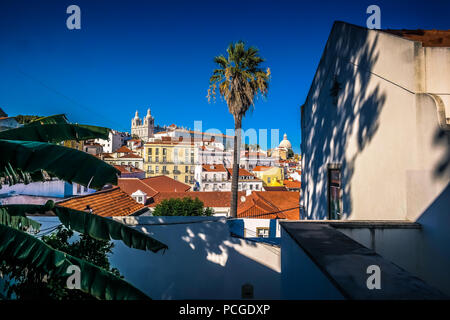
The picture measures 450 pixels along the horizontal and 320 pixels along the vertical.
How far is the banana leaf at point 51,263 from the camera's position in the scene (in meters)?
2.97

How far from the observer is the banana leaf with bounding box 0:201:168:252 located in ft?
13.4

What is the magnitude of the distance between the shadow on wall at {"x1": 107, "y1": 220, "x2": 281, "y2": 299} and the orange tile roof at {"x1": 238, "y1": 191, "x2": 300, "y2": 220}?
10.4 meters

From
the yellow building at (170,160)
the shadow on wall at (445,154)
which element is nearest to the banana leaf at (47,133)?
the shadow on wall at (445,154)

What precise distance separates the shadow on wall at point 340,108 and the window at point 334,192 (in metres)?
0.22

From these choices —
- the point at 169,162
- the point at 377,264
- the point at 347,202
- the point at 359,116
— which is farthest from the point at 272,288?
the point at 169,162

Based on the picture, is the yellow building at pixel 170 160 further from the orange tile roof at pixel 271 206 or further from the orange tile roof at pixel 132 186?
the orange tile roof at pixel 271 206

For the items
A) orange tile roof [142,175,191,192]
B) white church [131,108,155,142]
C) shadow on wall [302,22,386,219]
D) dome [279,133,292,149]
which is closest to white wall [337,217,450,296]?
shadow on wall [302,22,386,219]

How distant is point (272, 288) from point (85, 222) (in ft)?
20.6

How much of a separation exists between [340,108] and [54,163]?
22.3 ft

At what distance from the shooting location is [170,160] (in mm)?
73312

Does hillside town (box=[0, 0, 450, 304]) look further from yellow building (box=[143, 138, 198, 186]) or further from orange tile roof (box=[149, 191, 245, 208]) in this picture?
yellow building (box=[143, 138, 198, 186])

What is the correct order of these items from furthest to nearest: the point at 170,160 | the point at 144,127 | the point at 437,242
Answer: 1. the point at 144,127
2. the point at 170,160
3. the point at 437,242

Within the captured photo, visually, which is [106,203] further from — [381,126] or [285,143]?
[285,143]

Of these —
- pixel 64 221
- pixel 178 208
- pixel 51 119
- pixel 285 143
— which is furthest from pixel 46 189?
pixel 285 143
